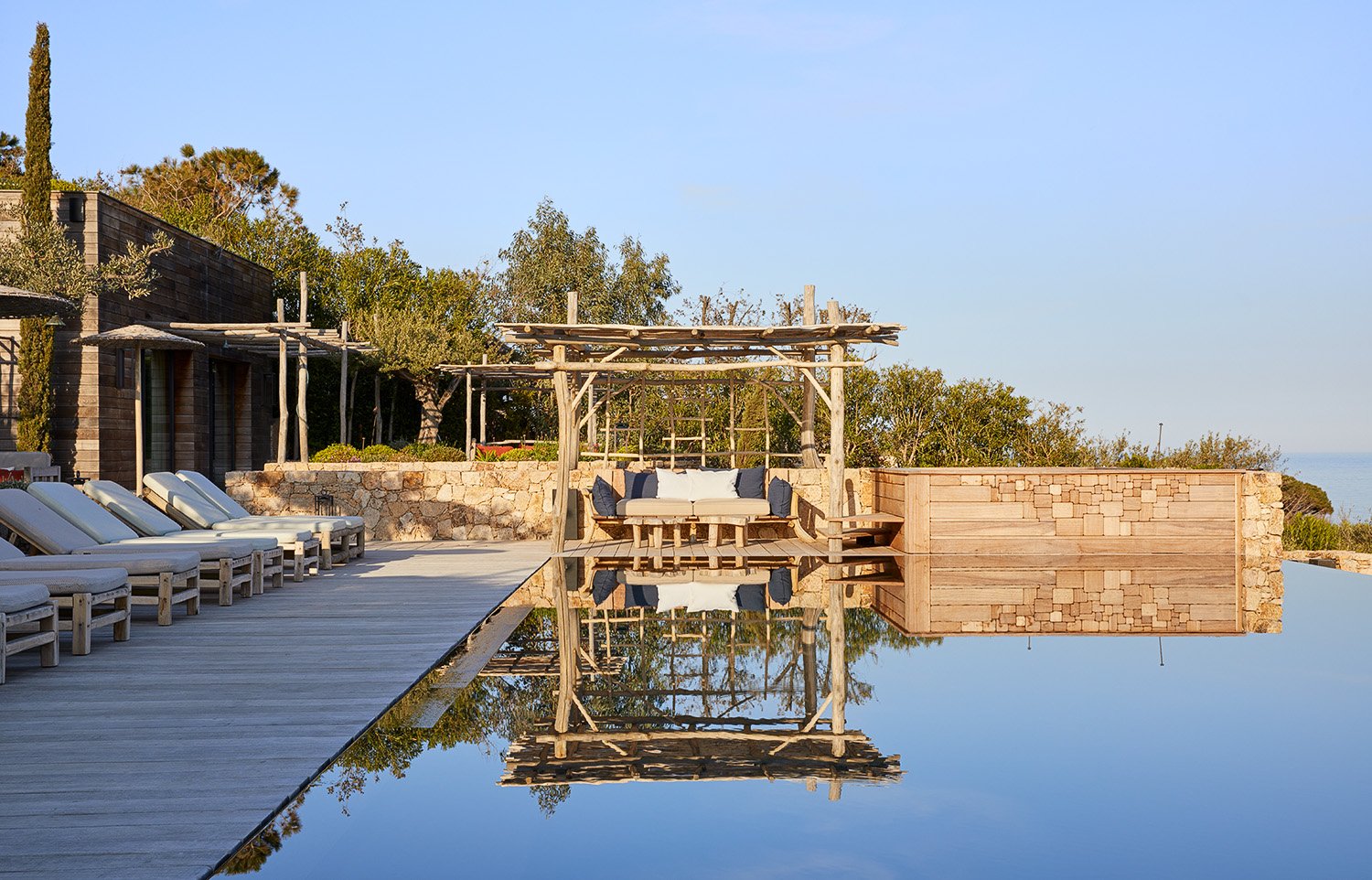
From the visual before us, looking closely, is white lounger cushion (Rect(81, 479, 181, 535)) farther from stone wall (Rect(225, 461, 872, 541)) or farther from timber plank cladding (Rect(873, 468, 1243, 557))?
timber plank cladding (Rect(873, 468, 1243, 557))

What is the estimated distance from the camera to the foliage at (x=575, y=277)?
93.7 ft

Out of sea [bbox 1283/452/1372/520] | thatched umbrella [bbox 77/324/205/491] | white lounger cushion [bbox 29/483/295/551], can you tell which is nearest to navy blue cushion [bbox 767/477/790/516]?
white lounger cushion [bbox 29/483/295/551]

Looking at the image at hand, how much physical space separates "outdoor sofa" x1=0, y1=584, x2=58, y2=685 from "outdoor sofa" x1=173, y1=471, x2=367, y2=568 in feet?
14.4

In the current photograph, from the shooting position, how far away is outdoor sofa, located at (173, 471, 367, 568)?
11164mm

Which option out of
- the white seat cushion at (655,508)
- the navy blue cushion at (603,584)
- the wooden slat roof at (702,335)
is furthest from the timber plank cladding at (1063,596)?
the wooden slat roof at (702,335)

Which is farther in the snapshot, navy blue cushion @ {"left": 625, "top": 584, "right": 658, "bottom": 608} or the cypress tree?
the cypress tree

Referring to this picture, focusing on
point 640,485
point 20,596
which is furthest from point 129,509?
point 640,485

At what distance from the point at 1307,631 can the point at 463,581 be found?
647cm

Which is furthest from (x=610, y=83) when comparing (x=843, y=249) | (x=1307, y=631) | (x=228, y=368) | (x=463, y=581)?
(x=1307, y=631)

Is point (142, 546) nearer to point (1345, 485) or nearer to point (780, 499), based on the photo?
point (780, 499)

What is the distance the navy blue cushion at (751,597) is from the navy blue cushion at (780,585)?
0.08 meters

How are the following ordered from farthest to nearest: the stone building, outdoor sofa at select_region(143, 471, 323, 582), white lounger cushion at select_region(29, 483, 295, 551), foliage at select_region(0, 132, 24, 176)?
foliage at select_region(0, 132, 24, 176), the stone building, outdoor sofa at select_region(143, 471, 323, 582), white lounger cushion at select_region(29, 483, 295, 551)

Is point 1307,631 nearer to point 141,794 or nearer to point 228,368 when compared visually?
point 141,794

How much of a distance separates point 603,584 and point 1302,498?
1580 centimetres
